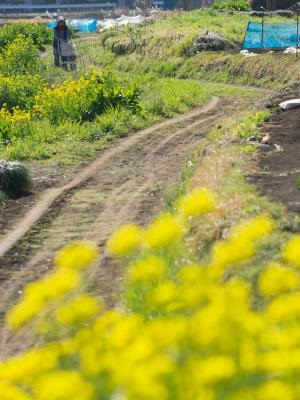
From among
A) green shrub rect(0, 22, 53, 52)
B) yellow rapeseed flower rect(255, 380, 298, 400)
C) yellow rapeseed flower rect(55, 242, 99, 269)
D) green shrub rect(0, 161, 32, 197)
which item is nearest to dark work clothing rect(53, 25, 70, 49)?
green shrub rect(0, 22, 53, 52)

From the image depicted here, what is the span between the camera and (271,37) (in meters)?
29.9

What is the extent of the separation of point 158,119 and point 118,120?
144 cm

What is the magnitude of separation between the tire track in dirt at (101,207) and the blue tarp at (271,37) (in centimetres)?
1167

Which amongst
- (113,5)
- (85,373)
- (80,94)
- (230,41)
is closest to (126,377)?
(85,373)

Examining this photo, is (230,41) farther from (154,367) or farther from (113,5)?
(113,5)

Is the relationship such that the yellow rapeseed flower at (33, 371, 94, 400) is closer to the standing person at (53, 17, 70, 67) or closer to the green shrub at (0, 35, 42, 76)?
the green shrub at (0, 35, 42, 76)

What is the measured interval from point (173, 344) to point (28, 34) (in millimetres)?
45413

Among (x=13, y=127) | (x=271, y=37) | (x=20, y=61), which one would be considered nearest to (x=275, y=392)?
(x=13, y=127)

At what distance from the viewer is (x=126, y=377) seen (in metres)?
3.12

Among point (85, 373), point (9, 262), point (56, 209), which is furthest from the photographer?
point (56, 209)

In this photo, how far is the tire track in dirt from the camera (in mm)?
9484

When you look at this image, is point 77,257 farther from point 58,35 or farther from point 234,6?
point 234,6

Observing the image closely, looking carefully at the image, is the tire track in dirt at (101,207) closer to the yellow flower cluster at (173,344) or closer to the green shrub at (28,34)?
the yellow flower cluster at (173,344)

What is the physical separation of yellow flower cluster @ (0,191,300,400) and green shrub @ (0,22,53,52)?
134ft
